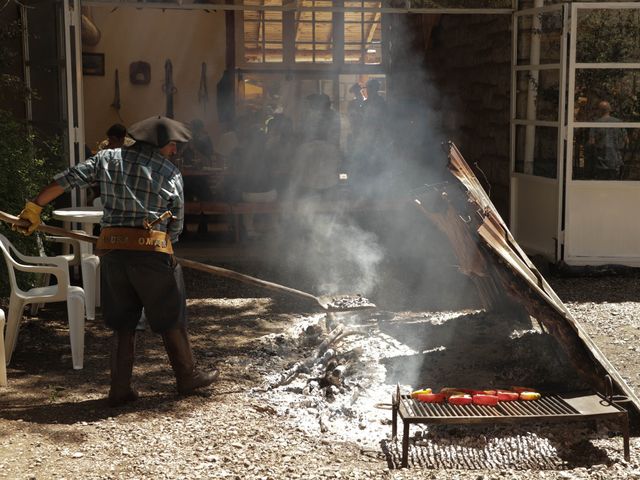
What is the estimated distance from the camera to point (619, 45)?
28.1 ft

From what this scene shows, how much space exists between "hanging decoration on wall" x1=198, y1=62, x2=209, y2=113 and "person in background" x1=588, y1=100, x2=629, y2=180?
6.90 metres

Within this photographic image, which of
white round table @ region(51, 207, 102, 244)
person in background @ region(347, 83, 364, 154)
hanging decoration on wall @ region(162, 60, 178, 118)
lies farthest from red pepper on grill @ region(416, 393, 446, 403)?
hanging decoration on wall @ region(162, 60, 178, 118)

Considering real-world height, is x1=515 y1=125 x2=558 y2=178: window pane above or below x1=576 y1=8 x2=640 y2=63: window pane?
below

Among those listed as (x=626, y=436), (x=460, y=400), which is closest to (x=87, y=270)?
(x=460, y=400)

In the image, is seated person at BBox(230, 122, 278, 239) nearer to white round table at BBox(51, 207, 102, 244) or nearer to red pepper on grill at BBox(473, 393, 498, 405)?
white round table at BBox(51, 207, 102, 244)

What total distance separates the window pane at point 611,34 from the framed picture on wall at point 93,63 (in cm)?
778

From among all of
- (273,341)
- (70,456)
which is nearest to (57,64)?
(273,341)

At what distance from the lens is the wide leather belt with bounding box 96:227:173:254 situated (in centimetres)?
490

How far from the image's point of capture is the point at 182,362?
16.8 feet

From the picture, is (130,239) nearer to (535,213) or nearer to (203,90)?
(535,213)

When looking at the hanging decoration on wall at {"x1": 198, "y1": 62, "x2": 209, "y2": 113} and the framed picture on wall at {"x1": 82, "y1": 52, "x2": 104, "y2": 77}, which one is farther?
the hanging decoration on wall at {"x1": 198, "y1": 62, "x2": 209, "y2": 113}

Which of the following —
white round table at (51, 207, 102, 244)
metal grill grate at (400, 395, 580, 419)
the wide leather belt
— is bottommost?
metal grill grate at (400, 395, 580, 419)

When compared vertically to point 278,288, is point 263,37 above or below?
above

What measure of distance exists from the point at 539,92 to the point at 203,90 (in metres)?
6.19
